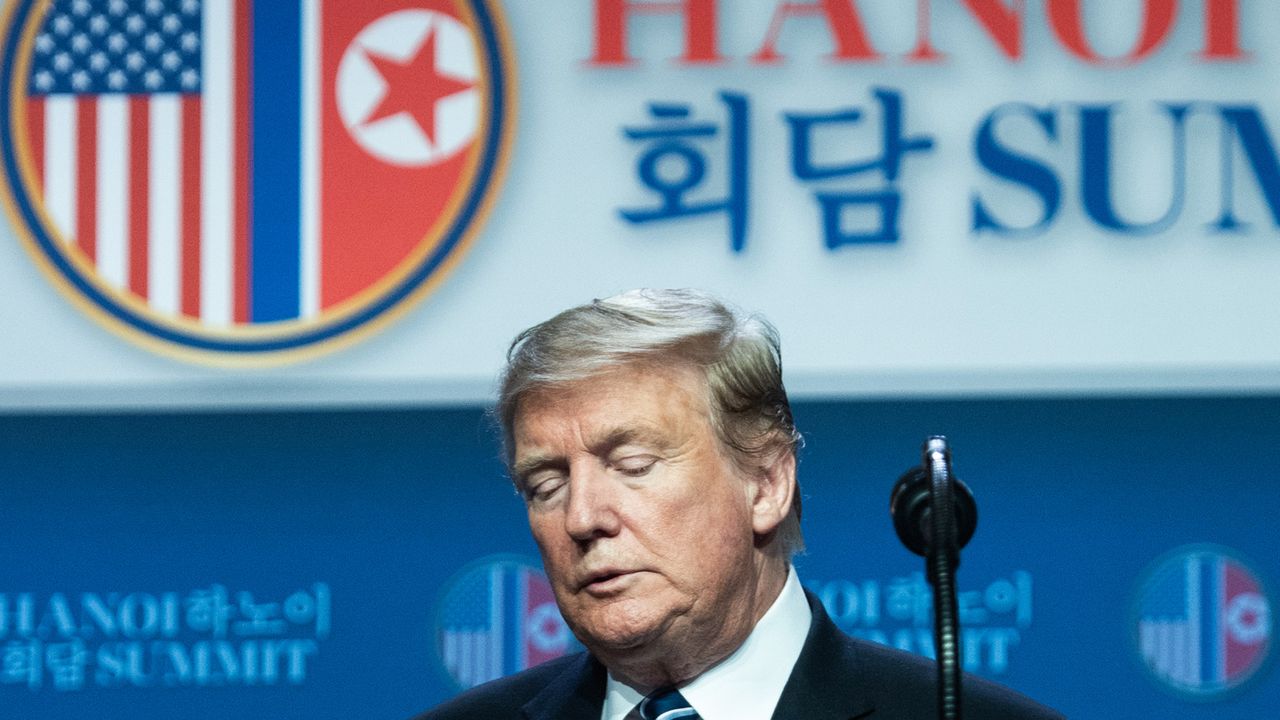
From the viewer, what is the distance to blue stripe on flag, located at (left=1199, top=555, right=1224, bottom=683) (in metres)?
2.91

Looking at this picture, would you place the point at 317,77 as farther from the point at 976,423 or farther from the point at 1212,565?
the point at 1212,565

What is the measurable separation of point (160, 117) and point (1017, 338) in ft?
5.20

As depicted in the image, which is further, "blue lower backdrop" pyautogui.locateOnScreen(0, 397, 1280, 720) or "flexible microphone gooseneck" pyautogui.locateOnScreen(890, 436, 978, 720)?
"blue lower backdrop" pyautogui.locateOnScreen(0, 397, 1280, 720)

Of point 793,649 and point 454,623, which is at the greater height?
point 793,649

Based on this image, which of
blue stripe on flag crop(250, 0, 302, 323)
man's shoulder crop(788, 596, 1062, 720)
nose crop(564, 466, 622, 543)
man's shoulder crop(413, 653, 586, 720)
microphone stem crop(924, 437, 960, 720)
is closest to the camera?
microphone stem crop(924, 437, 960, 720)

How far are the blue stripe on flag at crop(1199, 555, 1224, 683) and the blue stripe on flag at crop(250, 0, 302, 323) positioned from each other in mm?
1666

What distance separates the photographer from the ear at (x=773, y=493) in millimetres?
1542

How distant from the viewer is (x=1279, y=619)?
291cm

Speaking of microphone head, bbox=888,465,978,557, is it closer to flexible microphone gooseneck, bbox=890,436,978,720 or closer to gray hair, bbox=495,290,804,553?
flexible microphone gooseneck, bbox=890,436,978,720

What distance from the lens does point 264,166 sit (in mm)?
3002

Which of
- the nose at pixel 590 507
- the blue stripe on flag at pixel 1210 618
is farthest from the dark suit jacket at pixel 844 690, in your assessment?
the blue stripe on flag at pixel 1210 618

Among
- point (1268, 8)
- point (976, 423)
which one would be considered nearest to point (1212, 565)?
point (976, 423)

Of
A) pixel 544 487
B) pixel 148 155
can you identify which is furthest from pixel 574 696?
pixel 148 155

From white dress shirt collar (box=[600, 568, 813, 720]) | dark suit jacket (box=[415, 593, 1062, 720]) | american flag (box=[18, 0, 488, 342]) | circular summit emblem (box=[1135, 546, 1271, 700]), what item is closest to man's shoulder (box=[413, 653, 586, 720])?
dark suit jacket (box=[415, 593, 1062, 720])
